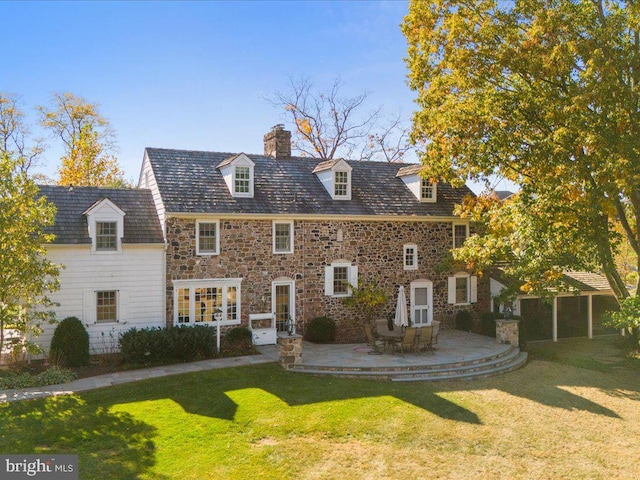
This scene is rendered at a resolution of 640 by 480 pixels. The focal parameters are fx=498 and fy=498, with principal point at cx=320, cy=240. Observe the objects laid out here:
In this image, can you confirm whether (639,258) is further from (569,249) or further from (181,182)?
(181,182)

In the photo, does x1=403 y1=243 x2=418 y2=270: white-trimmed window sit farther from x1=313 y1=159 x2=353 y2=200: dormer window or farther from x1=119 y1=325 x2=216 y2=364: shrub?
x1=119 y1=325 x2=216 y2=364: shrub

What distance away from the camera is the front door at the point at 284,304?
21.2m

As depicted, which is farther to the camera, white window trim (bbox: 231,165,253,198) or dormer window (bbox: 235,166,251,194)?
dormer window (bbox: 235,166,251,194)

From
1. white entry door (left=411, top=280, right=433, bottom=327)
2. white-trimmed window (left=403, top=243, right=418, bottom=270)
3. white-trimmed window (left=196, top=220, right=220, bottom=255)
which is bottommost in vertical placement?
white entry door (left=411, top=280, right=433, bottom=327)

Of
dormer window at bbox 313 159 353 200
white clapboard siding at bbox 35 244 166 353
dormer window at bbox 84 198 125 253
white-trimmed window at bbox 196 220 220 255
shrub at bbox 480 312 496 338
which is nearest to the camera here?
white clapboard siding at bbox 35 244 166 353

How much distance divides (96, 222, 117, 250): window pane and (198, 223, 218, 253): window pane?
125 inches

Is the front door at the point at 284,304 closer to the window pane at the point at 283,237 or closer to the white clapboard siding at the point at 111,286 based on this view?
the window pane at the point at 283,237

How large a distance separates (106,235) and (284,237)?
23.0ft

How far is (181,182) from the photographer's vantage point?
20578 mm

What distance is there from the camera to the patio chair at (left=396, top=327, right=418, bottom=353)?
18078 millimetres

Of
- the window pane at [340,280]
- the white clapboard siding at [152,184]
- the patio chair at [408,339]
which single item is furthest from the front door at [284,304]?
the white clapboard siding at [152,184]

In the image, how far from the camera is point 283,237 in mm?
21328

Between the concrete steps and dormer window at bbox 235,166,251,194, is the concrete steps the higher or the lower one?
the lower one

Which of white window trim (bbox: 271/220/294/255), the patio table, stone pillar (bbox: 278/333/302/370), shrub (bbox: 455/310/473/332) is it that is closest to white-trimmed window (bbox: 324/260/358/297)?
white window trim (bbox: 271/220/294/255)
